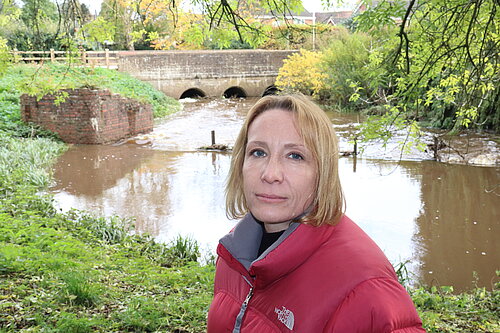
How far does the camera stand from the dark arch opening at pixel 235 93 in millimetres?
36556

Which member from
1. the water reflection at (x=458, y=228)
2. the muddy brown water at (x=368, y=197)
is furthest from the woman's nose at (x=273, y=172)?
the water reflection at (x=458, y=228)

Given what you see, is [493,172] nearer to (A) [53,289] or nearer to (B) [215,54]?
(A) [53,289]

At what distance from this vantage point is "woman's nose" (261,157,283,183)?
147cm

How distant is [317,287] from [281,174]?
0.35m

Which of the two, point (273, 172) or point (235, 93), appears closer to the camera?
point (273, 172)

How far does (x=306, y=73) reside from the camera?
3008 centimetres

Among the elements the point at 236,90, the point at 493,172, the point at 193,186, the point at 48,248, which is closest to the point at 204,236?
the point at 48,248

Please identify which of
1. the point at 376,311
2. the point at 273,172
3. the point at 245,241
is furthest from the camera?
→ the point at 245,241

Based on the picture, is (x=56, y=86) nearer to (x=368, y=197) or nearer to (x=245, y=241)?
(x=368, y=197)

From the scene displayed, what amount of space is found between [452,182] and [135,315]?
32.2 feet

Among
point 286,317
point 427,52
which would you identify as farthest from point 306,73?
point 286,317

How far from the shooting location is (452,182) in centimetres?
1206

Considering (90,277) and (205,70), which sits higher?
(205,70)

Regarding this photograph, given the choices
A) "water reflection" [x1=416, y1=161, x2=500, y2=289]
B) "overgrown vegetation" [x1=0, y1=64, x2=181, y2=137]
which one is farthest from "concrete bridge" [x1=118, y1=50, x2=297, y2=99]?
"water reflection" [x1=416, y1=161, x2=500, y2=289]
